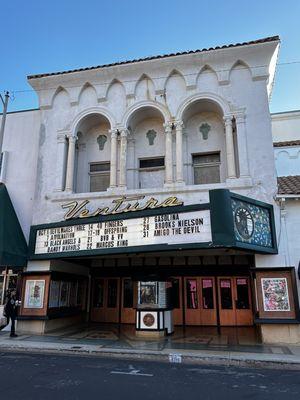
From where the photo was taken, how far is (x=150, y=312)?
45.7 ft

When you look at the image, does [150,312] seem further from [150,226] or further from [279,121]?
[279,121]

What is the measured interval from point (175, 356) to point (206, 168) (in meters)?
8.18

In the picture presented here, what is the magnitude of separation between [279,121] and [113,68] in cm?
965

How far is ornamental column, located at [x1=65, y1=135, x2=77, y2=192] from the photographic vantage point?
15.8 metres

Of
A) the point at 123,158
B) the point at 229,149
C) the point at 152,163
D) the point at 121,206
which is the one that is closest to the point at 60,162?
the point at 123,158

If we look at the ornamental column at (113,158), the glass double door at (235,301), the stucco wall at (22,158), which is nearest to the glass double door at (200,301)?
the glass double door at (235,301)

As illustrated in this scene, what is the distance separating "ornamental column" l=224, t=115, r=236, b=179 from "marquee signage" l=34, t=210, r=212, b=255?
329 cm

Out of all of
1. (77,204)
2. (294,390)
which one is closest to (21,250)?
(77,204)

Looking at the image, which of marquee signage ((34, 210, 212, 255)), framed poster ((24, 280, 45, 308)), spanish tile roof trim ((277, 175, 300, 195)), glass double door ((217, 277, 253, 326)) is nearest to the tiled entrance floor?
glass double door ((217, 277, 253, 326))

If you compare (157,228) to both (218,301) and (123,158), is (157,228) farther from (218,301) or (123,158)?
(218,301)

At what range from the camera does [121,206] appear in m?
14.6

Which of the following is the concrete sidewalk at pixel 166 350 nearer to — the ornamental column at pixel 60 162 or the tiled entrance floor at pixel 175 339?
the tiled entrance floor at pixel 175 339

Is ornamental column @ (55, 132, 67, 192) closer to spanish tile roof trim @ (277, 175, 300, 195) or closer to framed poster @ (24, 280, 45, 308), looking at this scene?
framed poster @ (24, 280, 45, 308)

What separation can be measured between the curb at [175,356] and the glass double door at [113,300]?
6788mm
